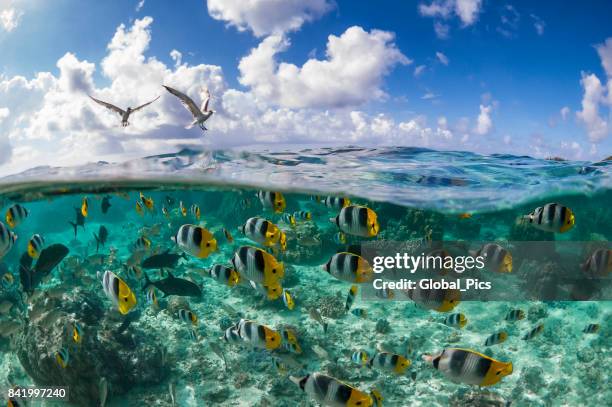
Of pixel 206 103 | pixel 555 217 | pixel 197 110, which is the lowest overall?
pixel 555 217

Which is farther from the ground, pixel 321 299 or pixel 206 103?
pixel 206 103

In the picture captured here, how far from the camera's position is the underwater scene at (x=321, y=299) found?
6.16 meters

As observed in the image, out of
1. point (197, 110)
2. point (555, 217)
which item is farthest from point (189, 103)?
point (555, 217)

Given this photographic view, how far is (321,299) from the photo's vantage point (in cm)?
1287

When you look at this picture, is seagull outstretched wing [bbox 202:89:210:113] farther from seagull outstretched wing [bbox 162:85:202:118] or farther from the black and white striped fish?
the black and white striped fish

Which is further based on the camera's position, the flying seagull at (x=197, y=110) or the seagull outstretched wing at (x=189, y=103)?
the flying seagull at (x=197, y=110)

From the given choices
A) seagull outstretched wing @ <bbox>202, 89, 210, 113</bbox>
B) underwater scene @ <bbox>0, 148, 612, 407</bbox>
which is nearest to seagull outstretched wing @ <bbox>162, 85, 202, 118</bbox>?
seagull outstretched wing @ <bbox>202, 89, 210, 113</bbox>

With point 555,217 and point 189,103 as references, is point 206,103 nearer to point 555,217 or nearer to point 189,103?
→ point 189,103

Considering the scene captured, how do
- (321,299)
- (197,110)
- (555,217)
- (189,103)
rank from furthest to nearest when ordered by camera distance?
1. (321,299)
2. (197,110)
3. (189,103)
4. (555,217)

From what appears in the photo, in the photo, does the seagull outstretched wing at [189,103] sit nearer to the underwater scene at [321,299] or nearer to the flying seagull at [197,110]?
the flying seagull at [197,110]

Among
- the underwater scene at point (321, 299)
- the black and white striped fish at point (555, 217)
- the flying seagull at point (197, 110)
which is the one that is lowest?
the underwater scene at point (321, 299)

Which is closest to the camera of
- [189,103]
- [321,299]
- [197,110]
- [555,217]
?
[555,217]

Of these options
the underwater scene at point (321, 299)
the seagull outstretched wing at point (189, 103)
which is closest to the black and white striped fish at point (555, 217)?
the underwater scene at point (321, 299)

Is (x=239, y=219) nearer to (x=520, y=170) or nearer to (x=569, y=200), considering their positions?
(x=520, y=170)
